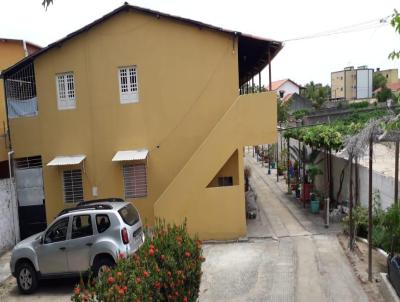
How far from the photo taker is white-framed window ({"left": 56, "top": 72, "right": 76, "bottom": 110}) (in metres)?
15.2

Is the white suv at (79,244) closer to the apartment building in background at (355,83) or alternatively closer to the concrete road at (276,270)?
the concrete road at (276,270)

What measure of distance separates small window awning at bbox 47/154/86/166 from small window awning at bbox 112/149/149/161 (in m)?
1.31

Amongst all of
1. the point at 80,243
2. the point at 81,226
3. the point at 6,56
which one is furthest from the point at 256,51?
the point at 6,56

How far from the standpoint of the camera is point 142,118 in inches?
577

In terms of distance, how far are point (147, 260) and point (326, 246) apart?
23.9 feet

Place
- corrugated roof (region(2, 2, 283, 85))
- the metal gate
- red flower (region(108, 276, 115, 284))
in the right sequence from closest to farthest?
red flower (region(108, 276, 115, 284)) → corrugated roof (region(2, 2, 283, 85)) → the metal gate

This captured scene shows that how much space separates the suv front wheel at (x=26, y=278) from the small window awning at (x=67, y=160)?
4.75m

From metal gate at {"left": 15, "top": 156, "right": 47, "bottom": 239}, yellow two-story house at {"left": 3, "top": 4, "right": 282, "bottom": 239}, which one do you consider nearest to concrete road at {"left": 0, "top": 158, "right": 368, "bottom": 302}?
yellow two-story house at {"left": 3, "top": 4, "right": 282, "bottom": 239}

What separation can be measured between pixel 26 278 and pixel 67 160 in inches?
204

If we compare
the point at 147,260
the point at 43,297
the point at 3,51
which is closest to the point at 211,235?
the point at 43,297

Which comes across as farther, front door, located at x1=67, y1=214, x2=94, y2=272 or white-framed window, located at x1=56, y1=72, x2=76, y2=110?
white-framed window, located at x1=56, y1=72, x2=76, y2=110

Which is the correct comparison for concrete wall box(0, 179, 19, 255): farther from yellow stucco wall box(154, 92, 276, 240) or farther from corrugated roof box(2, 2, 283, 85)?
yellow stucco wall box(154, 92, 276, 240)

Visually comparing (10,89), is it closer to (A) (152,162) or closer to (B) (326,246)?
(A) (152,162)

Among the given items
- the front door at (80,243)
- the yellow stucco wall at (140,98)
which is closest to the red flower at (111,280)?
the front door at (80,243)
